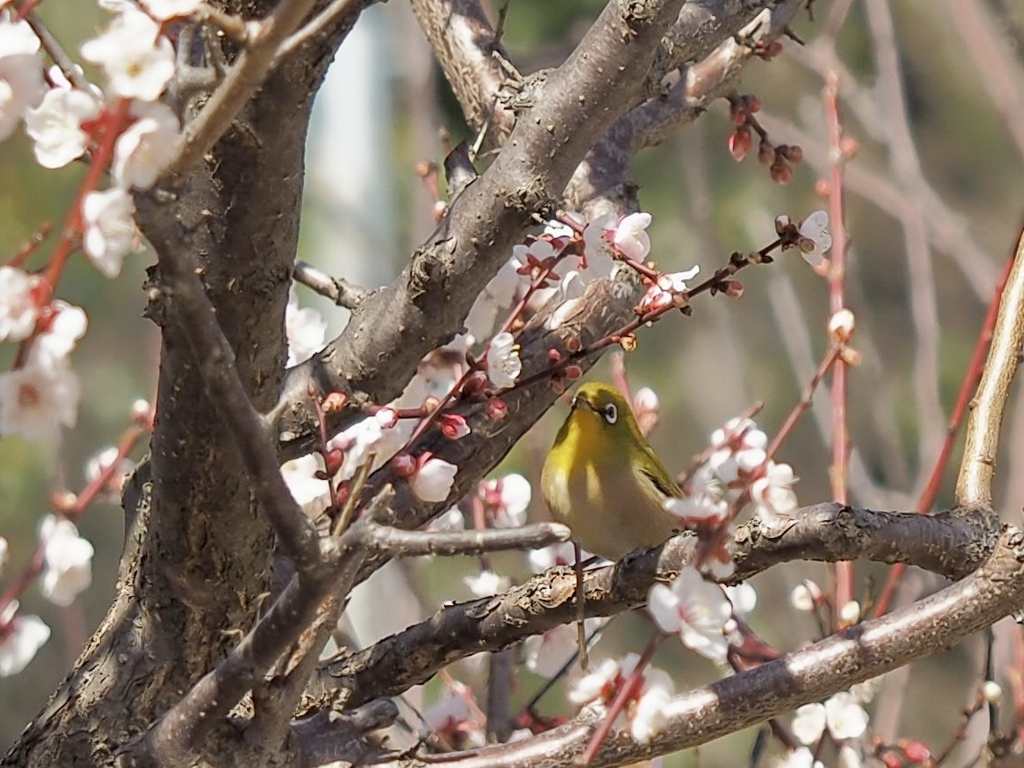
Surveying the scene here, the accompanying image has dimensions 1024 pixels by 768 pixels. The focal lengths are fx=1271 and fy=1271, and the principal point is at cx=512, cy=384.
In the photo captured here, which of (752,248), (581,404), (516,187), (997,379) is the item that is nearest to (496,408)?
(516,187)

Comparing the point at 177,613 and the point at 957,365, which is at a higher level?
the point at 957,365

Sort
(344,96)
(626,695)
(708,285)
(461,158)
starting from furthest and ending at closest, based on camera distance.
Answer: (344,96) < (461,158) < (708,285) < (626,695)

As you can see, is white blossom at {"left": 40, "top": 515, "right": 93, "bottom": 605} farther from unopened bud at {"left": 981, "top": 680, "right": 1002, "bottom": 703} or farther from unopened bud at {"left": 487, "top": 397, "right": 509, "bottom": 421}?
unopened bud at {"left": 981, "top": 680, "right": 1002, "bottom": 703}

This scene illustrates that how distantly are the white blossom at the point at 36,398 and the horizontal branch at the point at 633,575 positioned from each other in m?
0.29

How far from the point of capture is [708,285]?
67 centimetres

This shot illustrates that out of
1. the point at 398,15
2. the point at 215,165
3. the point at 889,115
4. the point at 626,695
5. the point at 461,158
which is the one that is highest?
the point at 398,15

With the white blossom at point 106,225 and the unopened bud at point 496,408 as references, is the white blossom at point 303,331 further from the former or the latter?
the white blossom at point 106,225

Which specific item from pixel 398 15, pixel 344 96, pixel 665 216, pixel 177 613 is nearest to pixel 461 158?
pixel 177 613

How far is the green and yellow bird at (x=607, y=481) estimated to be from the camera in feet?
4.12

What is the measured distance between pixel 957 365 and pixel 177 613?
10.4ft

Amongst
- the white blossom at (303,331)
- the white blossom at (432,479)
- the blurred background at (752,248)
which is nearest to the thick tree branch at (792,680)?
the white blossom at (432,479)

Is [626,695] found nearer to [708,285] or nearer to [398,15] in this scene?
[708,285]

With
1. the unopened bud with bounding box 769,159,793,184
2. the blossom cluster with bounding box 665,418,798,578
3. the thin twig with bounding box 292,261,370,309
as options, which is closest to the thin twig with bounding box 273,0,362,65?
the blossom cluster with bounding box 665,418,798,578

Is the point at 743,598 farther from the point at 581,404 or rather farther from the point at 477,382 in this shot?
the point at 581,404
